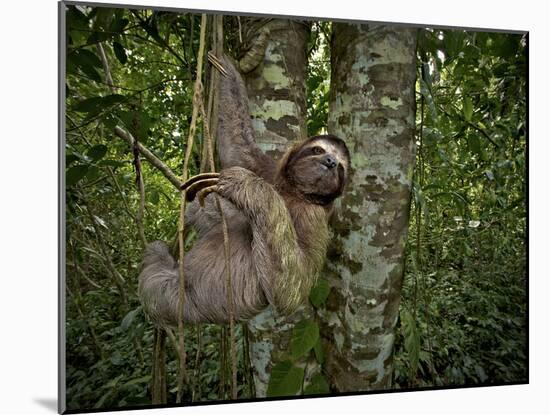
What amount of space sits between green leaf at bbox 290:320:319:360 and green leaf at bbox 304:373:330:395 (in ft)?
0.64

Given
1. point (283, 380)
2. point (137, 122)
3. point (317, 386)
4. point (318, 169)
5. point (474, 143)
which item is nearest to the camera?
point (137, 122)

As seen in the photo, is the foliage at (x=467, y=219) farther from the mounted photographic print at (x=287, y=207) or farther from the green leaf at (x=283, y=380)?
the green leaf at (x=283, y=380)

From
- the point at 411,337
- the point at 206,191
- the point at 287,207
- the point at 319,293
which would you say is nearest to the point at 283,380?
the point at 319,293

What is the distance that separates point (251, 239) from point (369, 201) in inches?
30.2

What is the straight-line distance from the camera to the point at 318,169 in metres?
3.05

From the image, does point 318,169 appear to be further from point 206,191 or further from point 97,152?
point 97,152

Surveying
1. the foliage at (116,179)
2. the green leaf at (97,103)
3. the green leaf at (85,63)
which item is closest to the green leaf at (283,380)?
the foliage at (116,179)

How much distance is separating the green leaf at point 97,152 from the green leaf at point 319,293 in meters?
1.36

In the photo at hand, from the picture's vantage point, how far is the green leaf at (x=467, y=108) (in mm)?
3549

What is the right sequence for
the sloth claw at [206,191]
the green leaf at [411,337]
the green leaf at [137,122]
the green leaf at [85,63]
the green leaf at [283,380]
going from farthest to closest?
the green leaf at [411,337], the green leaf at [283,380], the green leaf at [137,122], the green leaf at [85,63], the sloth claw at [206,191]

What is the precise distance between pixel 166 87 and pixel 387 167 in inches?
51.9

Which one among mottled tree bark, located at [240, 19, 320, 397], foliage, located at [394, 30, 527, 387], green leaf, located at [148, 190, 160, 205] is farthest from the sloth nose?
green leaf, located at [148, 190, 160, 205]

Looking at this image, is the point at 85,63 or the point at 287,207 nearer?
the point at 85,63

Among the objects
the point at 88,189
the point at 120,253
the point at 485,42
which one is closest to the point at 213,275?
the point at 120,253
